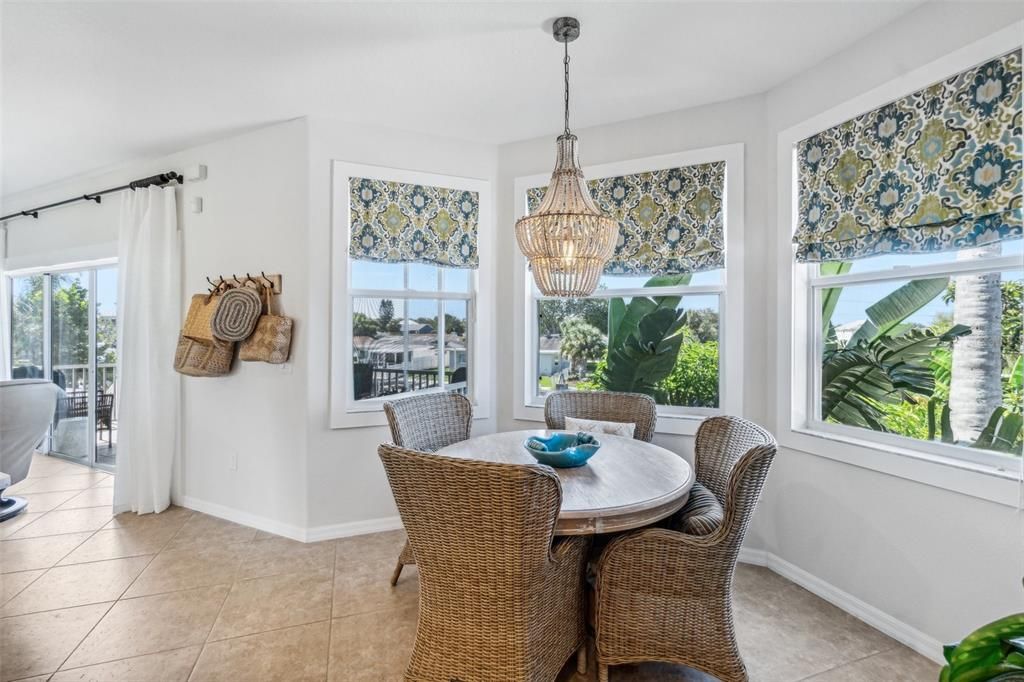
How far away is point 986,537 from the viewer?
5.77 ft

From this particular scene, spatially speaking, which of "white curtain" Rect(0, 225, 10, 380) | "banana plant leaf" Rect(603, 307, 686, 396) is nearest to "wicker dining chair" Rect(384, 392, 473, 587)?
"banana plant leaf" Rect(603, 307, 686, 396)

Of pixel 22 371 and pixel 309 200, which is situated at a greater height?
pixel 309 200

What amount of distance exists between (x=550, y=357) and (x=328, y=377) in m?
1.49

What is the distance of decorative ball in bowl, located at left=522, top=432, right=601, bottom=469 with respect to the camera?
1.98 m

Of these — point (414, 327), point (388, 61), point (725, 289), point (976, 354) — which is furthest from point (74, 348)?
point (976, 354)

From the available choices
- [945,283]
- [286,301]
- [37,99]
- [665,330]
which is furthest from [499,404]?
[37,99]

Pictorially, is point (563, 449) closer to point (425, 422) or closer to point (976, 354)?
point (425, 422)

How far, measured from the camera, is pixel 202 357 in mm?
3154

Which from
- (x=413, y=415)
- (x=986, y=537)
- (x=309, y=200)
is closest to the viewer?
(x=986, y=537)

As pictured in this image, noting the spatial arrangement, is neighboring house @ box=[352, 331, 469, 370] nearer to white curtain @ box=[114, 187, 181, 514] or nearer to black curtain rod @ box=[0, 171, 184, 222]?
white curtain @ box=[114, 187, 181, 514]

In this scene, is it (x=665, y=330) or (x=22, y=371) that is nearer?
(x=665, y=330)

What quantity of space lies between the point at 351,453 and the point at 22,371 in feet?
13.9

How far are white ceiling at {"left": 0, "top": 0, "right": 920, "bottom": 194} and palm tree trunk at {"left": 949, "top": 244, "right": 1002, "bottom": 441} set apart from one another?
1170mm

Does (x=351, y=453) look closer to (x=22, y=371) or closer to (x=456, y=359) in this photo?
(x=456, y=359)
